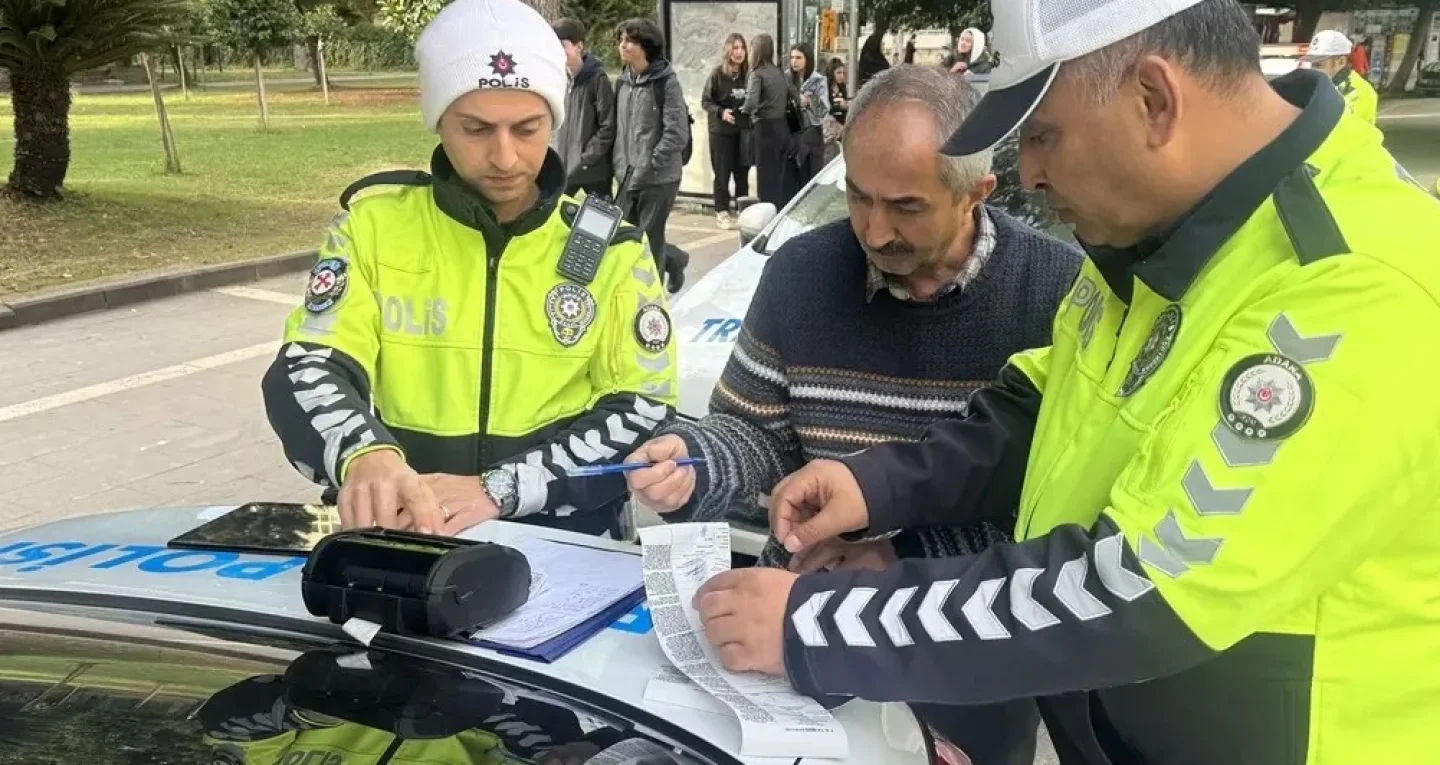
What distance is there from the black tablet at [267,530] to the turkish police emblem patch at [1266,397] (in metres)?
1.22

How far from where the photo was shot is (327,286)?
1.95 m

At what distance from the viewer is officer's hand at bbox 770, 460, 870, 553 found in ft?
5.20

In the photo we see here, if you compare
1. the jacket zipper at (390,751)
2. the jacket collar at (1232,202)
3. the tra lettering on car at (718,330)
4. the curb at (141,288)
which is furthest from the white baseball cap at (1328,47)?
the jacket zipper at (390,751)

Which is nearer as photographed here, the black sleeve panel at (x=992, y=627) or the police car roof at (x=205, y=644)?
the black sleeve panel at (x=992, y=627)

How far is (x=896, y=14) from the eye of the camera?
3525 cm

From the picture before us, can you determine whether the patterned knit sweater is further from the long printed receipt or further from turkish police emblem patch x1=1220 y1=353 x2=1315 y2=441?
turkish police emblem patch x1=1220 y1=353 x2=1315 y2=441

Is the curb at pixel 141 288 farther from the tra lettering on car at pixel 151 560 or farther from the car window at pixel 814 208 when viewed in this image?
the tra lettering on car at pixel 151 560

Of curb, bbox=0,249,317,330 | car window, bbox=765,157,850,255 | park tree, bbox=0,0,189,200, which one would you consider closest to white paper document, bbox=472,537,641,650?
car window, bbox=765,157,850,255

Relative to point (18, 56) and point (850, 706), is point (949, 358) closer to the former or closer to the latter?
point (850, 706)

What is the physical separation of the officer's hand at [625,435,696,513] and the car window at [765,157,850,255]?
2822mm

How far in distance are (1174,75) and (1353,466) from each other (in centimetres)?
38

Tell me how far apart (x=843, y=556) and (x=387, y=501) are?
65 cm

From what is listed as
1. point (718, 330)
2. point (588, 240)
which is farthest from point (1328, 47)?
point (588, 240)

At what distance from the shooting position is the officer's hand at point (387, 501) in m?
1.69
